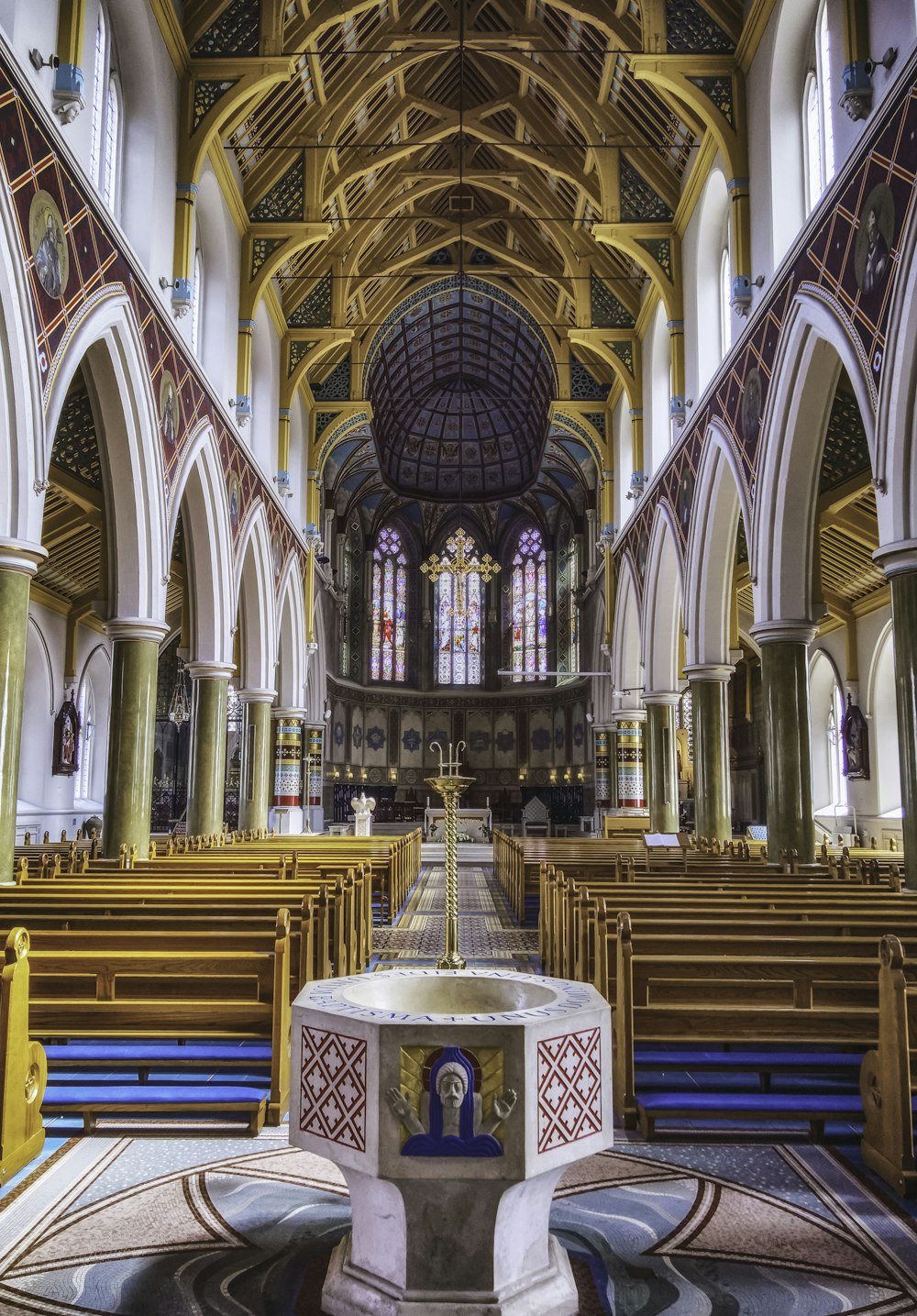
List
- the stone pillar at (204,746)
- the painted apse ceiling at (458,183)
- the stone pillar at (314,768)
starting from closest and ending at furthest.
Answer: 1. the painted apse ceiling at (458,183)
2. the stone pillar at (204,746)
3. the stone pillar at (314,768)

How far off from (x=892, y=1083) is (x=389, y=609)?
32147 mm

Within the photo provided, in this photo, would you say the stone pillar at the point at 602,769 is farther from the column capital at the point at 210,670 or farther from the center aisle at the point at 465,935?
the column capital at the point at 210,670

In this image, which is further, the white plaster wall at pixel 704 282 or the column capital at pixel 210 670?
the column capital at pixel 210 670

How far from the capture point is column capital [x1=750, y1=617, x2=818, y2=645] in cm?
1142

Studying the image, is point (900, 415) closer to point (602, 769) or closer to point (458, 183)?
point (458, 183)

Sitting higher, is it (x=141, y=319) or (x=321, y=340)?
(x=321, y=340)

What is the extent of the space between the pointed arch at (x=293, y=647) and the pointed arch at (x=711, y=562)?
9.45 meters

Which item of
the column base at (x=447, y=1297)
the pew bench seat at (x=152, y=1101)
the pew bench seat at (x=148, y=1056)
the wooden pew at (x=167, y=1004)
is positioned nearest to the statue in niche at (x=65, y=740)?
the pew bench seat at (x=148, y=1056)

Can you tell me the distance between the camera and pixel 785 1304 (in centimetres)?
298

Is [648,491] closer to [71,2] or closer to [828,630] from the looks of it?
[828,630]

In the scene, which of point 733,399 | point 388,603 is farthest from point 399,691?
point 733,399

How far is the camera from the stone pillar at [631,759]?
75.6 feet

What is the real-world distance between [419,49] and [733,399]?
7.62m

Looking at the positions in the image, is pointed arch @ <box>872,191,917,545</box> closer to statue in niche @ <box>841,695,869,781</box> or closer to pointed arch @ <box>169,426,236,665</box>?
pointed arch @ <box>169,426,236,665</box>
